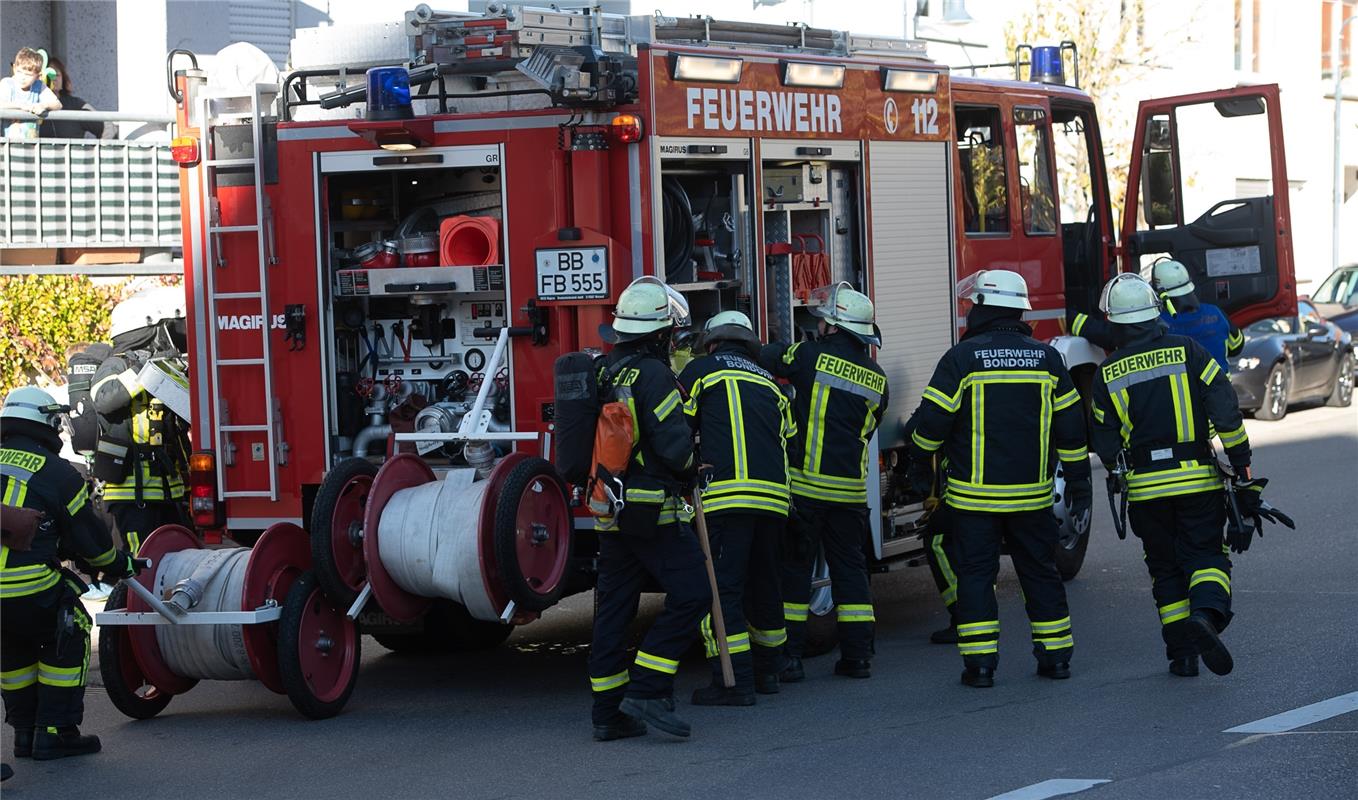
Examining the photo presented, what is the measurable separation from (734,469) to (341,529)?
1664 millimetres

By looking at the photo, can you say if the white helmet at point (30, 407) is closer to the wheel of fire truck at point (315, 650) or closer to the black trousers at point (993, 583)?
the wheel of fire truck at point (315, 650)

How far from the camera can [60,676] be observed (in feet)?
23.0

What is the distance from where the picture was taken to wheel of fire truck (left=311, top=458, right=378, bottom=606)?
7.32 m

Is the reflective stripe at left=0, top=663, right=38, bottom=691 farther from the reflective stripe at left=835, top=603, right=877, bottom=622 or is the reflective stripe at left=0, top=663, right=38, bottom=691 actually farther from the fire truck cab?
A: the reflective stripe at left=835, top=603, right=877, bottom=622

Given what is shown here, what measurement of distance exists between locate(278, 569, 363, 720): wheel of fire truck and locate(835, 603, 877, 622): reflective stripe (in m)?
2.18

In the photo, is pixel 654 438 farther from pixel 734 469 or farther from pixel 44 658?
pixel 44 658

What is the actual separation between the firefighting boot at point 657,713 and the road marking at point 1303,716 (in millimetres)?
2078

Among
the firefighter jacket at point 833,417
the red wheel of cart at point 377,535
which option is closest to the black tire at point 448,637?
the red wheel of cart at point 377,535

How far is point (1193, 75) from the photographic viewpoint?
29906 mm

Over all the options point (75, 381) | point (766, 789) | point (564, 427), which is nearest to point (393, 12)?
point (75, 381)

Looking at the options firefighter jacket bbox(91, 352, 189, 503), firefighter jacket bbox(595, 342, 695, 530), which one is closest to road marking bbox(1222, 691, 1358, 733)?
firefighter jacket bbox(595, 342, 695, 530)

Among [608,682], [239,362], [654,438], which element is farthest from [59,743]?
[654,438]

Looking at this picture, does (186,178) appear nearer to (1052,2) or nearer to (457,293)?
(457,293)

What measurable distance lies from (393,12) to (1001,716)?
11.9 m
